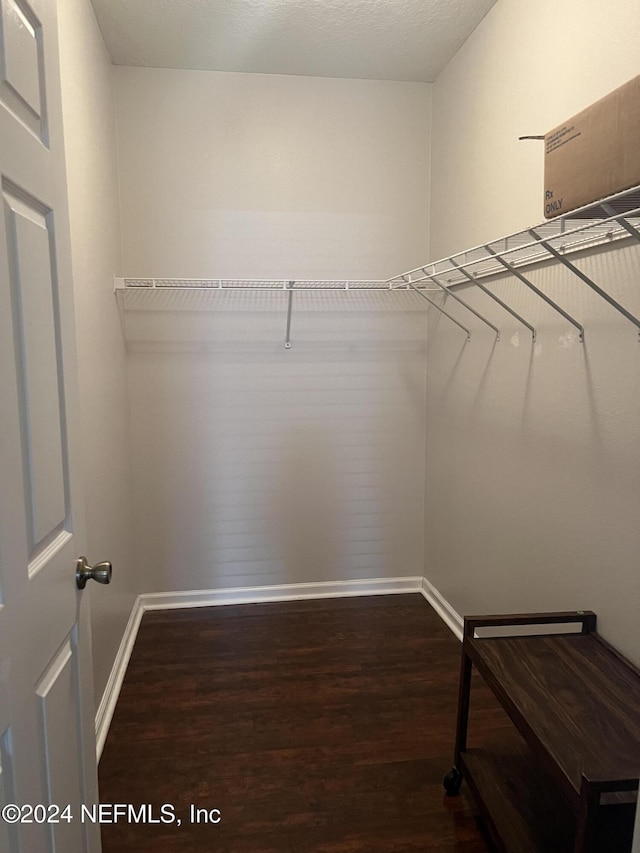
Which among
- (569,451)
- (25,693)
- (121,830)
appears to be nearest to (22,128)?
(25,693)

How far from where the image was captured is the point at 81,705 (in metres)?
1.18

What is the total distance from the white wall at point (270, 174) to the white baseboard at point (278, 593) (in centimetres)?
167

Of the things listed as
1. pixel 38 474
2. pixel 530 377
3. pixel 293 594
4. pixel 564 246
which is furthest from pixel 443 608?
pixel 38 474

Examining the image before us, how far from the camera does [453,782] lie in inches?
66.3

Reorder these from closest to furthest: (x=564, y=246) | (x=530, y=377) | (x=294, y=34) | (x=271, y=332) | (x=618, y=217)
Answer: (x=618, y=217) → (x=564, y=246) → (x=530, y=377) → (x=294, y=34) → (x=271, y=332)

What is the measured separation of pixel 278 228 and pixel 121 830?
251 cm

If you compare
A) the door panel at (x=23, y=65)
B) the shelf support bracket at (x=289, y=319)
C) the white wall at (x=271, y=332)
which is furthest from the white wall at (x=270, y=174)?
the door panel at (x=23, y=65)

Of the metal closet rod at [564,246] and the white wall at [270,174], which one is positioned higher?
the white wall at [270,174]

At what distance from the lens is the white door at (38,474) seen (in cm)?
83

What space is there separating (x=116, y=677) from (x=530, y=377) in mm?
1987

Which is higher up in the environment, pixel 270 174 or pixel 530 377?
pixel 270 174

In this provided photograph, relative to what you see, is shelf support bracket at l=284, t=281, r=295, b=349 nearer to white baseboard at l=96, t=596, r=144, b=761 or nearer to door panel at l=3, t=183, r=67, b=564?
white baseboard at l=96, t=596, r=144, b=761

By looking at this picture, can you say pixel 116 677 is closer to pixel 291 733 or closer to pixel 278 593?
pixel 291 733

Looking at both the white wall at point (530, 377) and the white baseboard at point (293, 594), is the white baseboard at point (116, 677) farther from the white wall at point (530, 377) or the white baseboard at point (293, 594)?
the white wall at point (530, 377)
